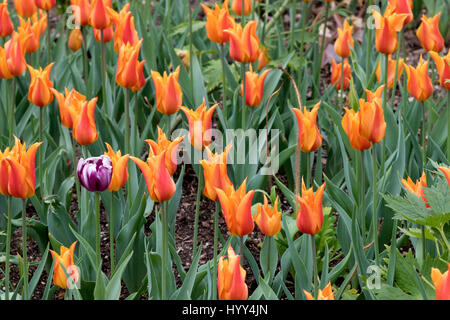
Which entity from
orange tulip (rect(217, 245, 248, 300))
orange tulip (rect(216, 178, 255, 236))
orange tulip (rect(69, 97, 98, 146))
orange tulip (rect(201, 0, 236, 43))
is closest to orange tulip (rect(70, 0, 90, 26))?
orange tulip (rect(201, 0, 236, 43))

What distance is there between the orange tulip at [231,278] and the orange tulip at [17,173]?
0.57 metres

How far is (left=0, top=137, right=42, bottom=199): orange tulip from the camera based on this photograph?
1868mm

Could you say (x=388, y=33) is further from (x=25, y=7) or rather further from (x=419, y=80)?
(x=25, y=7)

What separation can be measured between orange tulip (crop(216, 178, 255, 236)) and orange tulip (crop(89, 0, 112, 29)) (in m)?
1.19

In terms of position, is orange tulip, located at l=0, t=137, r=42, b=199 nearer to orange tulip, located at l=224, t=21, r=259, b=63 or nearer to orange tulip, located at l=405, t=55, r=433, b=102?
orange tulip, located at l=224, t=21, r=259, b=63

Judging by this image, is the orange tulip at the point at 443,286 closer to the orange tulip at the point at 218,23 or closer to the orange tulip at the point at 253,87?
the orange tulip at the point at 253,87

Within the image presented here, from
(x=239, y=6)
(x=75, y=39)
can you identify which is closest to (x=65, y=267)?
(x=239, y=6)

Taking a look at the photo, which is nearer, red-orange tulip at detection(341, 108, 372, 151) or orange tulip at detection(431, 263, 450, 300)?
orange tulip at detection(431, 263, 450, 300)

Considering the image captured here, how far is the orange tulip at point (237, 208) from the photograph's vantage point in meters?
1.80

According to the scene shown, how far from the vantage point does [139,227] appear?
241cm

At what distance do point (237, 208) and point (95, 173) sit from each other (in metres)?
0.40

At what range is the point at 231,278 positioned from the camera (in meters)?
1.66

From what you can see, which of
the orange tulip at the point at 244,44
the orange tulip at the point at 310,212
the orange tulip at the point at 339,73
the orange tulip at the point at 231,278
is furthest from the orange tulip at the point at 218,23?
the orange tulip at the point at 231,278
